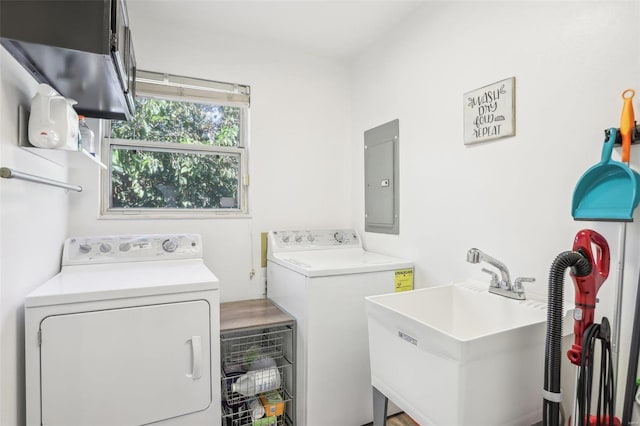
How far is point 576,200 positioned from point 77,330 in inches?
79.2

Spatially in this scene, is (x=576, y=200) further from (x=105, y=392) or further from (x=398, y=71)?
(x=105, y=392)

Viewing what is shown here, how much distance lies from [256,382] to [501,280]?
1.43 metres

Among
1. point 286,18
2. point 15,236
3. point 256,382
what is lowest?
point 256,382

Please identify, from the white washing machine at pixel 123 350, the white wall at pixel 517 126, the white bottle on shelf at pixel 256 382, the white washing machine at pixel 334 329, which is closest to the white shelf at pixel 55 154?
the white washing machine at pixel 123 350

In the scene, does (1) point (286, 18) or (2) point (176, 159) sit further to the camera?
(2) point (176, 159)

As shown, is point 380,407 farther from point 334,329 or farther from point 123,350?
point 123,350

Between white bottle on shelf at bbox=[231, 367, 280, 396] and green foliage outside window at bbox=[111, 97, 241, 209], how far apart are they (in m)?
1.19

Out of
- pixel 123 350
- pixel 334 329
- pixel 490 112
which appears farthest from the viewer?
pixel 334 329

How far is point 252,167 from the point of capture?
252 cm

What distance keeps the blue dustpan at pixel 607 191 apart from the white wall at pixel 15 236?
80.6 inches

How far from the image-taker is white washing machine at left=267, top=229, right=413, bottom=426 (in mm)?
1873

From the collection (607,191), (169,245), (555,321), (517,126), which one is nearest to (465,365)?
(555,321)

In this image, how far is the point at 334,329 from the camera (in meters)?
A: 1.92

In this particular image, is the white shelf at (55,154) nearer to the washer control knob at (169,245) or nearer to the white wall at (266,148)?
the white wall at (266,148)
